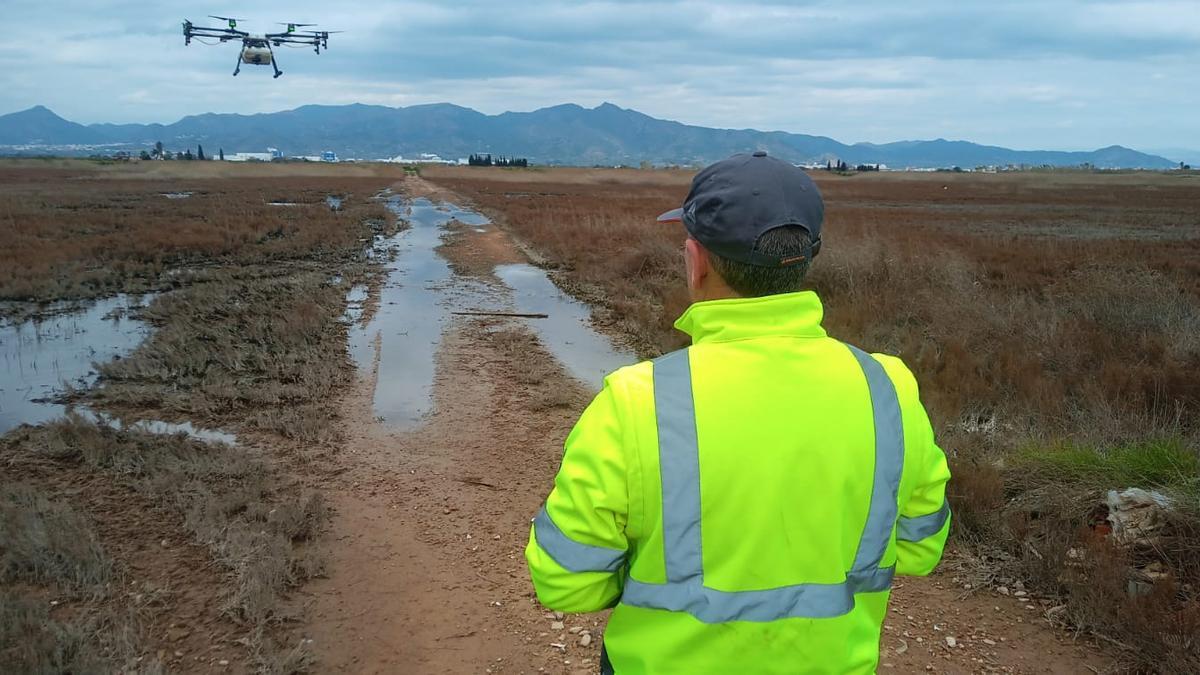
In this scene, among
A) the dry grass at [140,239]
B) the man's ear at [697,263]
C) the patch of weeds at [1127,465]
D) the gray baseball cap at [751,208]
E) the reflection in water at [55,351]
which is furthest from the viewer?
the dry grass at [140,239]

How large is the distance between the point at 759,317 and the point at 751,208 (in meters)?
0.22

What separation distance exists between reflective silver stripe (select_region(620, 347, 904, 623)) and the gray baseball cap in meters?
0.24

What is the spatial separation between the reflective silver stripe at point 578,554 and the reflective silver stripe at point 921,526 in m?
0.67

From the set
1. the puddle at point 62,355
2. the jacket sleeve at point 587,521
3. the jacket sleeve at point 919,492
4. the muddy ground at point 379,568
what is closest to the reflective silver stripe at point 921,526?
the jacket sleeve at point 919,492

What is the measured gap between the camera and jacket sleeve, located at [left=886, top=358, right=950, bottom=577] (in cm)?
149

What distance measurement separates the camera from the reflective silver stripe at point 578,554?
1.43 metres

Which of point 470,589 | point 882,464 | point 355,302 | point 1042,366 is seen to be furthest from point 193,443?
point 1042,366

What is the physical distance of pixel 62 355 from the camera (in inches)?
395

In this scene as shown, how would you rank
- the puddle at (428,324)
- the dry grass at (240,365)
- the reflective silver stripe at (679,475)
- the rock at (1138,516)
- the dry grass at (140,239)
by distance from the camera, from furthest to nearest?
the dry grass at (140,239), the puddle at (428,324), the dry grass at (240,365), the rock at (1138,516), the reflective silver stripe at (679,475)

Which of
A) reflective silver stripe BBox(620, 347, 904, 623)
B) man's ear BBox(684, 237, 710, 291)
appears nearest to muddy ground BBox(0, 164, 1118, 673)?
reflective silver stripe BBox(620, 347, 904, 623)

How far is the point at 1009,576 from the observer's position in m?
4.21

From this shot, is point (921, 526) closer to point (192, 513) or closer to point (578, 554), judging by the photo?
point (578, 554)

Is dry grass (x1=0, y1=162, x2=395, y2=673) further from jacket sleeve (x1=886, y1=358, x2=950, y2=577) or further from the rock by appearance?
the rock

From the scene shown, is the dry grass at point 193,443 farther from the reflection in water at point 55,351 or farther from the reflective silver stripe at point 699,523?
the reflective silver stripe at point 699,523
